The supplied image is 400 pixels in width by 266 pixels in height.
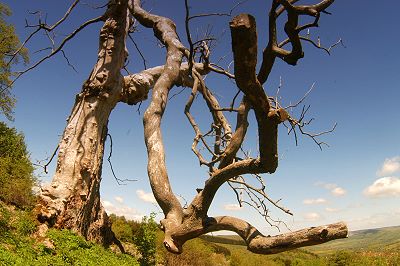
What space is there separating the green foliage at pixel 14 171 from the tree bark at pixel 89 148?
4698mm

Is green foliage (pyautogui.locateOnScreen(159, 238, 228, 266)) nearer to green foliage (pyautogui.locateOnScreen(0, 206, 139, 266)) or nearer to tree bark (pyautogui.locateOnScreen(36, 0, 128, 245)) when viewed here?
tree bark (pyautogui.locateOnScreen(36, 0, 128, 245))

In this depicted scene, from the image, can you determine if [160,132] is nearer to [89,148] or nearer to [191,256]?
[89,148]

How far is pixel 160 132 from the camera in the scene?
218 inches

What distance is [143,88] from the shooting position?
7.97 m

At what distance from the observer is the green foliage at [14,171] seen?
1346 cm

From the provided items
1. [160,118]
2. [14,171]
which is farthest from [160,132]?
[14,171]

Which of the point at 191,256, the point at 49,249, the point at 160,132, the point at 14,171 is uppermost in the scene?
the point at 14,171

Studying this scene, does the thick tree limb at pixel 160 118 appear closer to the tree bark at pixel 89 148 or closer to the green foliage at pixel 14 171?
the tree bark at pixel 89 148

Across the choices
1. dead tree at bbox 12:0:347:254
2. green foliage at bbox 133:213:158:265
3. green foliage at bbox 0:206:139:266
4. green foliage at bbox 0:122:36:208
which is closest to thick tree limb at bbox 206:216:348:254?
dead tree at bbox 12:0:347:254

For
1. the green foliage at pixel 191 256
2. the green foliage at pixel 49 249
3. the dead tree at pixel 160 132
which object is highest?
the dead tree at pixel 160 132

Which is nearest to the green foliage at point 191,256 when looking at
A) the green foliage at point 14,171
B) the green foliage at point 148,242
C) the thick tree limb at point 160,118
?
the green foliage at point 148,242

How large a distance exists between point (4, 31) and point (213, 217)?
71.3 feet

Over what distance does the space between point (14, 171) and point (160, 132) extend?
12.9m

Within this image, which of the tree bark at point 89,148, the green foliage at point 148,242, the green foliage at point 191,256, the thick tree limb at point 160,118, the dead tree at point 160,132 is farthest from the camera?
the green foliage at point 191,256
